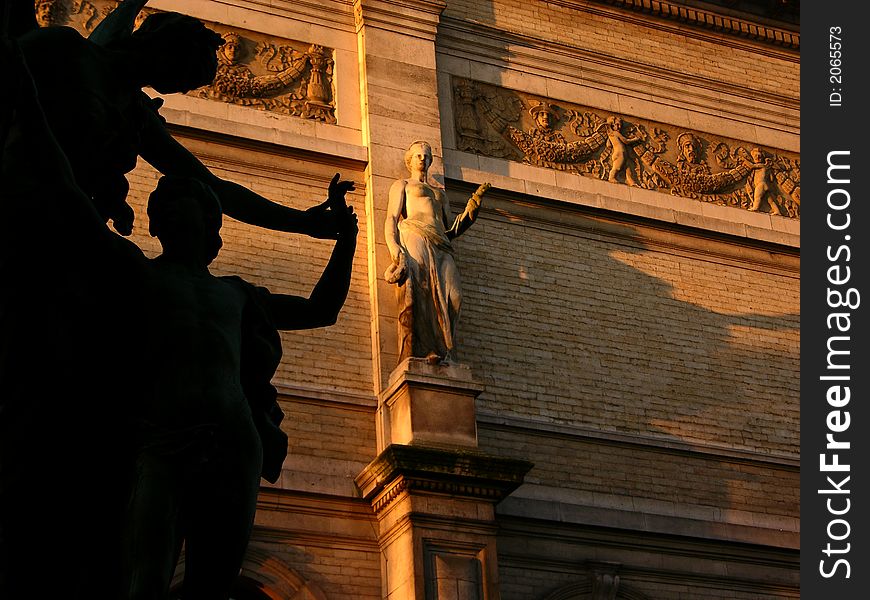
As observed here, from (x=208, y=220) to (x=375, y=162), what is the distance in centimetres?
1044

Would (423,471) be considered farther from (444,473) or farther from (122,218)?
(122,218)

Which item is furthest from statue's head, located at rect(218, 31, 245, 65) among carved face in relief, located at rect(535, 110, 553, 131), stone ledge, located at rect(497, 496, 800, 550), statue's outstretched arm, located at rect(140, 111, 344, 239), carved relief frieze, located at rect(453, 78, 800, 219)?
statue's outstretched arm, located at rect(140, 111, 344, 239)

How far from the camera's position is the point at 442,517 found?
1185cm

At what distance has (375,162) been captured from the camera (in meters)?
14.3

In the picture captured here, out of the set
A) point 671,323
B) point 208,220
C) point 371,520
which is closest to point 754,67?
point 671,323

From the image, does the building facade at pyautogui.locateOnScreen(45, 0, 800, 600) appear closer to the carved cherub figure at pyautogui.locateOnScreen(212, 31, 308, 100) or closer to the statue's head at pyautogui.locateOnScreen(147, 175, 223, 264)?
the carved cherub figure at pyautogui.locateOnScreen(212, 31, 308, 100)

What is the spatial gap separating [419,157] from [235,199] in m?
9.86

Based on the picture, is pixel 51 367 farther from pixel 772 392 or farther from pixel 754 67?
pixel 754 67

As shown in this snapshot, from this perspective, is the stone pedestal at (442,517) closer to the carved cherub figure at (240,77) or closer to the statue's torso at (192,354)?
the carved cherub figure at (240,77)

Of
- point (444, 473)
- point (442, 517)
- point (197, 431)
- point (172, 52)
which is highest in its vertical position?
point (444, 473)

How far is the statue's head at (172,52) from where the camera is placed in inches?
154

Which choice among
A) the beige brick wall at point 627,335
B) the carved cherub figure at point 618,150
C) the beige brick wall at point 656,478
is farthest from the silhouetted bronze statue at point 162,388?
the carved cherub figure at point 618,150

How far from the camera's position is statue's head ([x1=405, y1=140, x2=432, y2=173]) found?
14.1 m

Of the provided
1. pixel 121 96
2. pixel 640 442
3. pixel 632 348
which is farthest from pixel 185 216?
pixel 632 348
